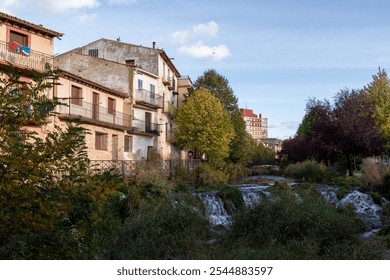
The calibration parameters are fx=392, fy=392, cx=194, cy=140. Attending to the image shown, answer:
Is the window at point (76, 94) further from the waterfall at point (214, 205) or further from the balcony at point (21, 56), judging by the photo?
the waterfall at point (214, 205)

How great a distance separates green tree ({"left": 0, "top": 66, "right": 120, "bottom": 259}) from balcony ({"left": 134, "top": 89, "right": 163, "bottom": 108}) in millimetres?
28523

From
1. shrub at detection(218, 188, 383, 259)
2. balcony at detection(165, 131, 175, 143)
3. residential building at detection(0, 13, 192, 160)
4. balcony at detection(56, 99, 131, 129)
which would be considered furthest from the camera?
balcony at detection(165, 131, 175, 143)

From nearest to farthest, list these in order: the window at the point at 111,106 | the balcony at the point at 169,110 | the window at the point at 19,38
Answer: the window at the point at 19,38, the window at the point at 111,106, the balcony at the point at 169,110

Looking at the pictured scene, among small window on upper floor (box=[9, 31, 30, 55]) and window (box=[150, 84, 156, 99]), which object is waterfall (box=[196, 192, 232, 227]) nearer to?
small window on upper floor (box=[9, 31, 30, 55])

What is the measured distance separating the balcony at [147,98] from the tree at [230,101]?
834cm

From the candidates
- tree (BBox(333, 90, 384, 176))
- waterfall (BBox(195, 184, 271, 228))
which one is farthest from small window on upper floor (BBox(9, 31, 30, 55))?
tree (BBox(333, 90, 384, 176))

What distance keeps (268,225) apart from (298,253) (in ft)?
5.55

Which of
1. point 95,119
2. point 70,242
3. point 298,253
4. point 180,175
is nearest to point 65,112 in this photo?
point 95,119

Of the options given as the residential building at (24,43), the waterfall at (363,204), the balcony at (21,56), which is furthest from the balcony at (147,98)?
the waterfall at (363,204)

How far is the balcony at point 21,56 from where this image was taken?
21484 millimetres

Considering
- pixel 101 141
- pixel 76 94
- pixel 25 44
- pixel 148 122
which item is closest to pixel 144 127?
pixel 148 122

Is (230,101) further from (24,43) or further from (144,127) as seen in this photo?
(24,43)

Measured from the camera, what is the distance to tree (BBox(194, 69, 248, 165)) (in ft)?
144
